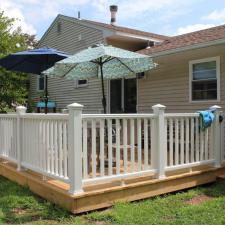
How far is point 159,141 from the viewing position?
5684 millimetres

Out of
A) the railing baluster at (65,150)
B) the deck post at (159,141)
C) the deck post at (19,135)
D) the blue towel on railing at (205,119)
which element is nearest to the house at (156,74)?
the blue towel on railing at (205,119)

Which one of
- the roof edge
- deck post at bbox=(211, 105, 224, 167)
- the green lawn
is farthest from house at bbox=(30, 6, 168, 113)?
the green lawn

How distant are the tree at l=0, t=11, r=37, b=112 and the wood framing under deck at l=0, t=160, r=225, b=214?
9.56m

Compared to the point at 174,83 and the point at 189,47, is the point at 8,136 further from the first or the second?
the point at 174,83

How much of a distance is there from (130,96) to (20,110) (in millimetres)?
5530

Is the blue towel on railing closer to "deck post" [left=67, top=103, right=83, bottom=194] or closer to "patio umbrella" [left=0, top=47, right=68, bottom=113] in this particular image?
"deck post" [left=67, top=103, right=83, bottom=194]

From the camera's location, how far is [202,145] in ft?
21.1

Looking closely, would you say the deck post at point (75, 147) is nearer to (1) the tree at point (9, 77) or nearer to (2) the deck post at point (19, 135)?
(2) the deck post at point (19, 135)

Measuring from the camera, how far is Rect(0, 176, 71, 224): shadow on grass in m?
4.73

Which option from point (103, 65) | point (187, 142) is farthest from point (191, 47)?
point (187, 142)

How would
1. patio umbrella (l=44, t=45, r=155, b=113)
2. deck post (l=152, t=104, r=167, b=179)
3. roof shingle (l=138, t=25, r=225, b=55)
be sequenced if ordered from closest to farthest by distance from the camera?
deck post (l=152, t=104, r=167, b=179) < patio umbrella (l=44, t=45, r=155, b=113) < roof shingle (l=138, t=25, r=225, b=55)

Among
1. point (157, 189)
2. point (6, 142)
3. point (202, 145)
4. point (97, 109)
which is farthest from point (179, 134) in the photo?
point (97, 109)

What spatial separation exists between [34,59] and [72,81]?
5.98 metres

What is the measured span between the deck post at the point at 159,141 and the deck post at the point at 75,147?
1.41 meters
